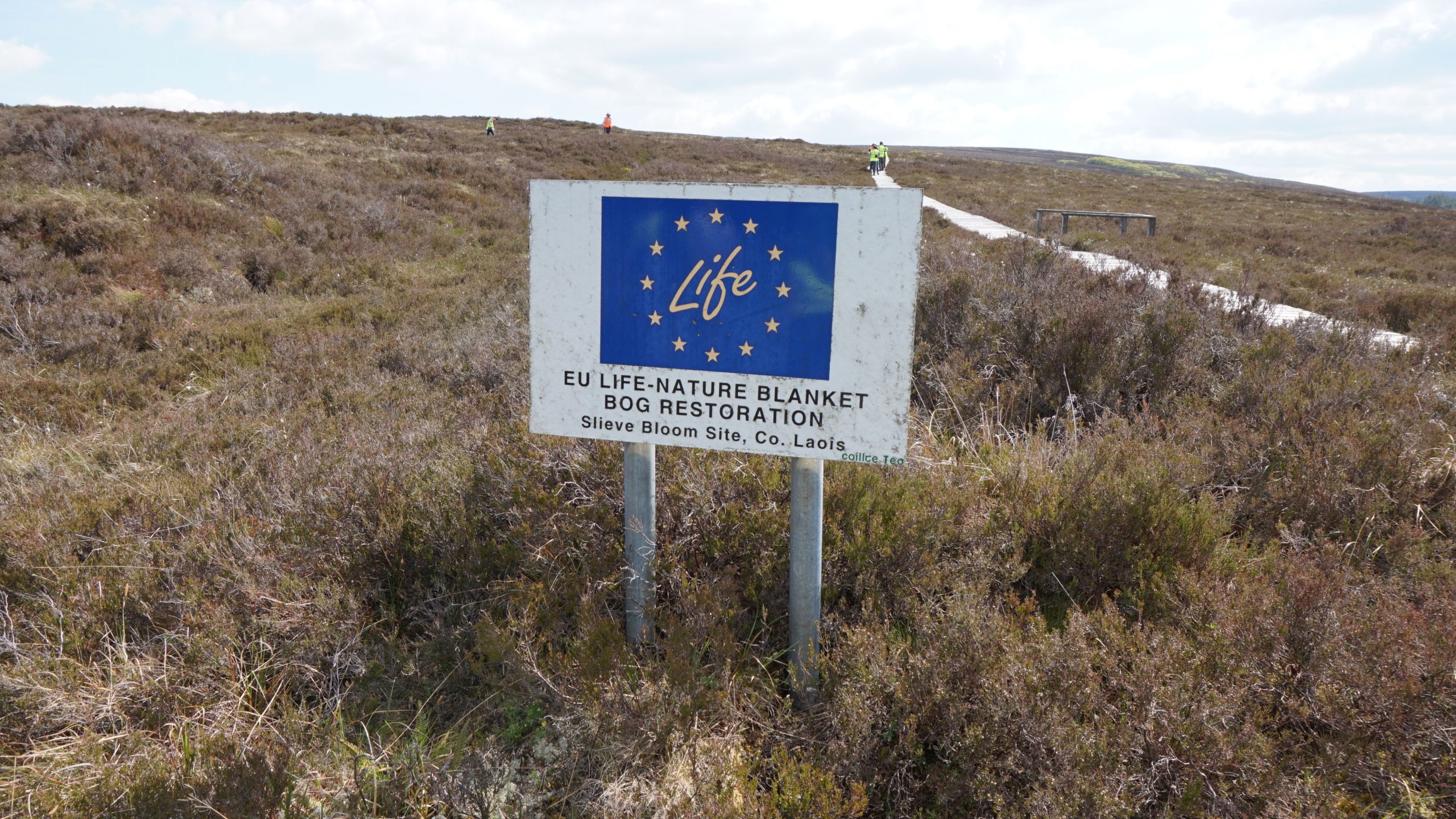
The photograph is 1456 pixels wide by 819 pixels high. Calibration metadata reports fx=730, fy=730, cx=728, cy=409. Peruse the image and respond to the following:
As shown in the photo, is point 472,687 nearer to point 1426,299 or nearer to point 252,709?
point 252,709

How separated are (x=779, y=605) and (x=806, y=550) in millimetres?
391

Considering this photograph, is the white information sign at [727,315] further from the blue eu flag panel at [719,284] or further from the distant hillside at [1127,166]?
the distant hillside at [1127,166]

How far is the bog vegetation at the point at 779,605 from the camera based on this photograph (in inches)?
81.8

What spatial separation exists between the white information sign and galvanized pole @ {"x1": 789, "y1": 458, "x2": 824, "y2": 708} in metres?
0.11

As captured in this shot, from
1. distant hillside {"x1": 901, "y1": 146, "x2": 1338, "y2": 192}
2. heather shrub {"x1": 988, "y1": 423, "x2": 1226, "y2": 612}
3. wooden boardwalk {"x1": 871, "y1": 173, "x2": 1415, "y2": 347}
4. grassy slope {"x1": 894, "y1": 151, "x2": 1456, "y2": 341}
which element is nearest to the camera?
heather shrub {"x1": 988, "y1": 423, "x2": 1226, "y2": 612}

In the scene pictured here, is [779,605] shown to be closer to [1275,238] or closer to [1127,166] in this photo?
[1275,238]

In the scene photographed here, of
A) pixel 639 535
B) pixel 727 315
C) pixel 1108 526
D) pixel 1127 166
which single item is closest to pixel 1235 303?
pixel 1108 526

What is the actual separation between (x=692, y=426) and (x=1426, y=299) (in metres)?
11.1

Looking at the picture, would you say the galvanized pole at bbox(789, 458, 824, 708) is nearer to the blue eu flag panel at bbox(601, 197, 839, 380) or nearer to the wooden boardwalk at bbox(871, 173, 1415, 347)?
the blue eu flag panel at bbox(601, 197, 839, 380)

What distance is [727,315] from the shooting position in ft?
8.29

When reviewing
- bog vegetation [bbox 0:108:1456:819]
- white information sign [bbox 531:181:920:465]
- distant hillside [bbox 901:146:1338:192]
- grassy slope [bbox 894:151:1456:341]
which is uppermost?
distant hillside [bbox 901:146:1338:192]

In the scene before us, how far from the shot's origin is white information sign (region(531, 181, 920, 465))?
2424 millimetres

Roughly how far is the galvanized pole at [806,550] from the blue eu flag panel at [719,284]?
0.36 metres

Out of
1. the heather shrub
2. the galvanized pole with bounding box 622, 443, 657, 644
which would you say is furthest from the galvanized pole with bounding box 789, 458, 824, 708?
the heather shrub
